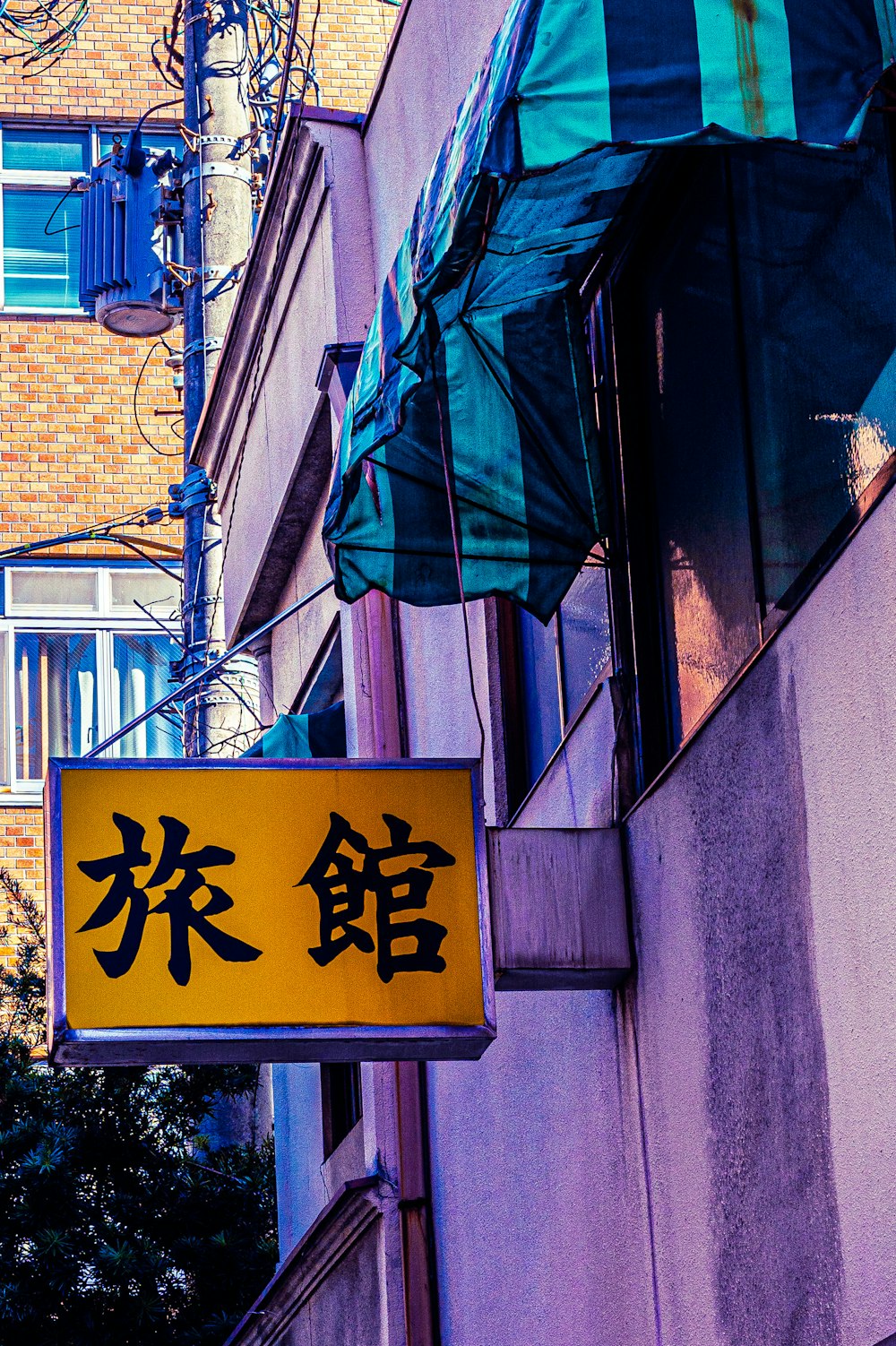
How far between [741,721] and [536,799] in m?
2.21

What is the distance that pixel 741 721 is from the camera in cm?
504

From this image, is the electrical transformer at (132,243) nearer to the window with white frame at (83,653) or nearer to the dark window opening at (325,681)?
the dark window opening at (325,681)

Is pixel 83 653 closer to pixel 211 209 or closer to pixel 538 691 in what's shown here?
pixel 211 209

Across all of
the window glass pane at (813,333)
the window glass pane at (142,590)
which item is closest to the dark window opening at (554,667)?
the window glass pane at (813,333)

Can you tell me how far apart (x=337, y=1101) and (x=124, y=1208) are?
3766 mm

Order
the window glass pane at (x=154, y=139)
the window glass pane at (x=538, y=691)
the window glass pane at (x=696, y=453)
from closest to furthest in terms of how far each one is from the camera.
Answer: the window glass pane at (x=696, y=453), the window glass pane at (x=538, y=691), the window glass pane at (x=154, y=139)

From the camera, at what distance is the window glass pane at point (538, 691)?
7.15 m

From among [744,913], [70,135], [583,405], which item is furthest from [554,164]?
[70,135]

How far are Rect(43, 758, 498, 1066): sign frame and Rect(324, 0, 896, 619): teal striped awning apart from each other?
0.84 metres

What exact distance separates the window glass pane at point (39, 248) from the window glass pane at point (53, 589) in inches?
104

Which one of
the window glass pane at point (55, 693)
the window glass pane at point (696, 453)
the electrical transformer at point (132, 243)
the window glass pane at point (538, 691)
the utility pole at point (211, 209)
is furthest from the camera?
the window glass pane at point (55, 693)

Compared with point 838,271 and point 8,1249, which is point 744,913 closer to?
point 838,271

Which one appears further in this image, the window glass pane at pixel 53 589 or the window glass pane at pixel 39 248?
the window glass pane at pixel 39 248

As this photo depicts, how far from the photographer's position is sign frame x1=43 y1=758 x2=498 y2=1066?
18.1 ft
